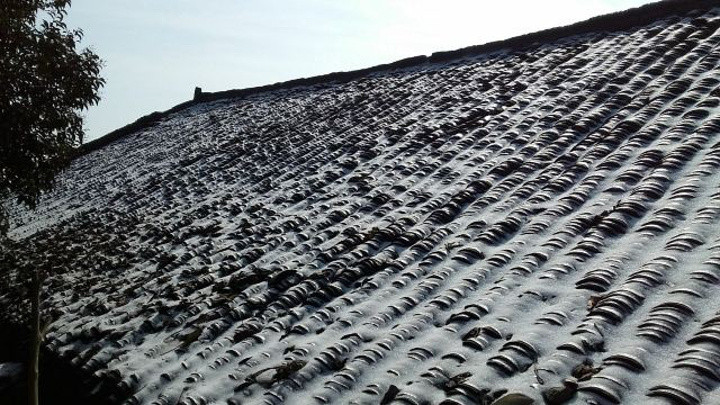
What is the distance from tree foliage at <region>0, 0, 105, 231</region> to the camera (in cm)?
773

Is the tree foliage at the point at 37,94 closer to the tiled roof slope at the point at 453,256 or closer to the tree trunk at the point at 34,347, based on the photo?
the tiled roof slope at the point at 453,256

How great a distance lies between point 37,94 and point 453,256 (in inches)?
265

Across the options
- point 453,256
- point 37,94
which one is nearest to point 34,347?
point 453,256

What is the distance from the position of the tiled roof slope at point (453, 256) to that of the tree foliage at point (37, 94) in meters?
1.10

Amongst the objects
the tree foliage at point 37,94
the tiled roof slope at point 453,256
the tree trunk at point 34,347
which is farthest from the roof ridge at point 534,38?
the tree trunk at point 34,347

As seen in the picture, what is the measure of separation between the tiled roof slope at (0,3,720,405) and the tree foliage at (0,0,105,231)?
110 centimetres

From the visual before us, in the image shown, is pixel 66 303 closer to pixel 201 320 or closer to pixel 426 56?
pixel 201 320

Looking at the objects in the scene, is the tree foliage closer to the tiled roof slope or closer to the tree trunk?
the tiled roof slope

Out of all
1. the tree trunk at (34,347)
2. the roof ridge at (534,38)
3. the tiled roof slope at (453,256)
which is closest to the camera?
the tree trunk at (34,347)

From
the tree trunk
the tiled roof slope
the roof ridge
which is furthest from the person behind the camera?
the roof ridge

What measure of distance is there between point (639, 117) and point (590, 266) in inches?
80.9

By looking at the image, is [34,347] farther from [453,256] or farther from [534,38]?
[534,38]

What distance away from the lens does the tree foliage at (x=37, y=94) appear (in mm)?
7730

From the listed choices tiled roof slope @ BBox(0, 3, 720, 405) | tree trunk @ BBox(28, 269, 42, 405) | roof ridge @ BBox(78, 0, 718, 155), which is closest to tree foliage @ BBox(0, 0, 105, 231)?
tiled roof slope @ BBox(0, 3, 720, 405)
